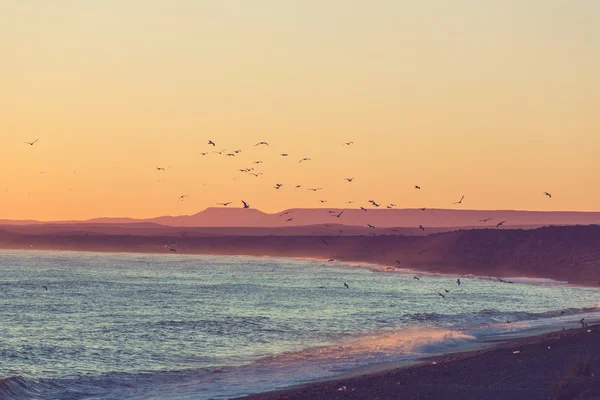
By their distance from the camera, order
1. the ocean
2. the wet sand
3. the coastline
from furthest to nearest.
Answer: the coastline → the ocean → the wet sand

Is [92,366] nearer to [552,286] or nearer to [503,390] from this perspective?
[503,390]

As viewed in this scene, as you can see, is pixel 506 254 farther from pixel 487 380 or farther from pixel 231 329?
pixel 487 380

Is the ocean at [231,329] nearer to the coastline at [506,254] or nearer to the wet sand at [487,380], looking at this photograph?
the wet sand at [487,380]

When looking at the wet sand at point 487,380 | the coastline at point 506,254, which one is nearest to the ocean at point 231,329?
the wet sand at point 487,380

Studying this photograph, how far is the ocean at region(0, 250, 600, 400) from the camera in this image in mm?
29578

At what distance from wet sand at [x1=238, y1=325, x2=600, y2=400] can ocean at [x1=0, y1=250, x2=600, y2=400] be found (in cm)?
354

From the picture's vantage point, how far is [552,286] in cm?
8050

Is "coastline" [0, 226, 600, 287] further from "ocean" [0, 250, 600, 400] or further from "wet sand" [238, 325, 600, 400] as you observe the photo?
"wet sand" [238, 325, 600, 400]

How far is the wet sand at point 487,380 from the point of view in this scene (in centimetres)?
2206

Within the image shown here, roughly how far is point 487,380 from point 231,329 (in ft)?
69.4

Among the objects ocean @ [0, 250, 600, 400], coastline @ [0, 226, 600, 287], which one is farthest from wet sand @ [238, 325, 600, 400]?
coastline @ [0, 226, 600, 287]

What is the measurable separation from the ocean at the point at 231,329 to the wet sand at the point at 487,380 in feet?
11.6

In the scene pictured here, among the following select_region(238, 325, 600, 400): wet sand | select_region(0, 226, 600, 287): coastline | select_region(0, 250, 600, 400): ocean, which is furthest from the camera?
select_region(0, 226, 600, 287): coastline

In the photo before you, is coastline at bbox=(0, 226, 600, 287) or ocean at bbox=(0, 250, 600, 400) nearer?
ocean at bbox=(0, 250, 600, 400)
